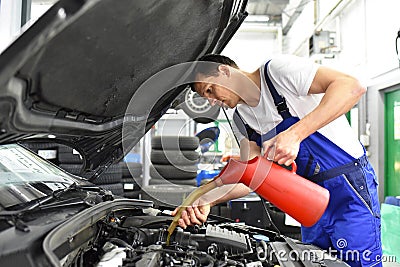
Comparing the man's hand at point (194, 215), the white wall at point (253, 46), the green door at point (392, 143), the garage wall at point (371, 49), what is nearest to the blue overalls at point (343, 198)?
the man's hand at point (194, 215)

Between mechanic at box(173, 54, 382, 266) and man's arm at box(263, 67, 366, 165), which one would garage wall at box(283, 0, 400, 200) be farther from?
man's arm at box(263, 67, 366, 165)

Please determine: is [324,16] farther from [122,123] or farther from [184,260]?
[184,260]

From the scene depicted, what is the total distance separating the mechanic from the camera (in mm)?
1318

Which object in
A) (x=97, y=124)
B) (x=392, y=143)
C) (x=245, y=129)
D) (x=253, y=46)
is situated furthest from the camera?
(x=253, y=46)

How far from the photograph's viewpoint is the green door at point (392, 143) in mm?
4152

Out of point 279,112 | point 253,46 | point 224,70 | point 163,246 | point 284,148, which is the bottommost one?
point 163,246

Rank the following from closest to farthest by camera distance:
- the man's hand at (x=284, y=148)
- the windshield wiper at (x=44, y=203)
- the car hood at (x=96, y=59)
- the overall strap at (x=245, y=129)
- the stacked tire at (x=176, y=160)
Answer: the car hood at (x=96, y=59), the windshield wiper at (x=44, y=203), the man's hand at (x=284, y=148), the overall strap at (x=245, y=129), the stacked tire at (x=176, y=160)

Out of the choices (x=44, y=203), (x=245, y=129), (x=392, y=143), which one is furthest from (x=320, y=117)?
(x=392, y=143)

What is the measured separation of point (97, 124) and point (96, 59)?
428mm

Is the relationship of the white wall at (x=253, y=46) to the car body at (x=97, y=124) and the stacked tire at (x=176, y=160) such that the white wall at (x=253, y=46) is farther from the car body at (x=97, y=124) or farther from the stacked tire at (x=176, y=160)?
the car body at (x=97, y=124)

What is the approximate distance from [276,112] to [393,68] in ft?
10.3

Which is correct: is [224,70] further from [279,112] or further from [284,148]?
[284,148]

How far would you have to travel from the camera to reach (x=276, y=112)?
5.08ft

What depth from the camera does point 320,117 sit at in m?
1.27
